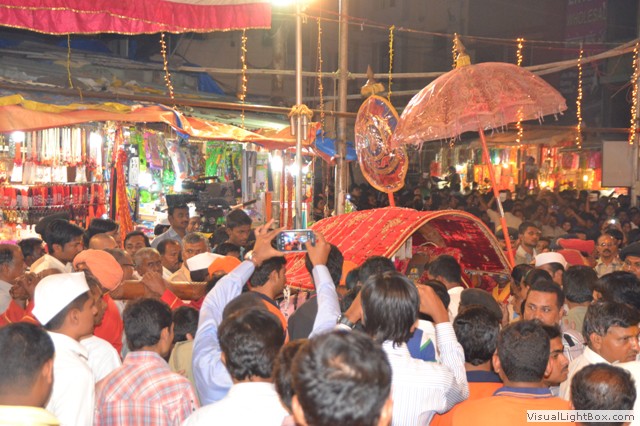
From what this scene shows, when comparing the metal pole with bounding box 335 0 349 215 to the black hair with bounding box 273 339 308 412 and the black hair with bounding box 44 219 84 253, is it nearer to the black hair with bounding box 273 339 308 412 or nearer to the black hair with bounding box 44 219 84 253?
the black hair with bounding box 44 219 84 253

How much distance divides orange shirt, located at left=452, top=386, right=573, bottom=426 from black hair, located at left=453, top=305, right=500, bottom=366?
0.63m

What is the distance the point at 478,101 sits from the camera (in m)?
6.95

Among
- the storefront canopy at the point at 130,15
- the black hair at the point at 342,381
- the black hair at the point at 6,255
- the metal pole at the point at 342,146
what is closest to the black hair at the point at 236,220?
the storefront canopy at the point at 130,15

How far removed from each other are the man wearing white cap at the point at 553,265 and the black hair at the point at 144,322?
335 centimetres

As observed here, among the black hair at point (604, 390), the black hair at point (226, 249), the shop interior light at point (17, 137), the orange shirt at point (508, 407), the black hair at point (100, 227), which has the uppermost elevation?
the shop interior light at point (17, 137)

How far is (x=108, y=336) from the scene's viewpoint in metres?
4.52

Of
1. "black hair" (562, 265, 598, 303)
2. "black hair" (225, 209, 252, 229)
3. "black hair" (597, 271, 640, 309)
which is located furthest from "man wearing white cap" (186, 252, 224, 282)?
"black hair" (597, 271, 640, 309)

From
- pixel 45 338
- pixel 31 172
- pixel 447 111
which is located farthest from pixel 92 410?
pixel 31 172

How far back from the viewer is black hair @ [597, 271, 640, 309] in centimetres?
474

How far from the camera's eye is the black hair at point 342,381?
1744mm

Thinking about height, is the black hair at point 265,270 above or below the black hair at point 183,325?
above

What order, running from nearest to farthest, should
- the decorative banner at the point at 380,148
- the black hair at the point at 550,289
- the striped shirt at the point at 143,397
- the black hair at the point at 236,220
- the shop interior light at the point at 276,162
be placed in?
the striped shirt at the point at 143,397
the black hair at the point at 550,289
the black hair at the point at 236,220
the decorative banner at the point at 380,148
the shop interior light at the point at 276,162

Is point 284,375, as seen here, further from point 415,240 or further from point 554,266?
point 415,240

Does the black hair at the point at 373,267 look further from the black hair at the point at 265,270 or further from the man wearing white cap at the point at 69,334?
the man wearing white cap at the point at 69,334
